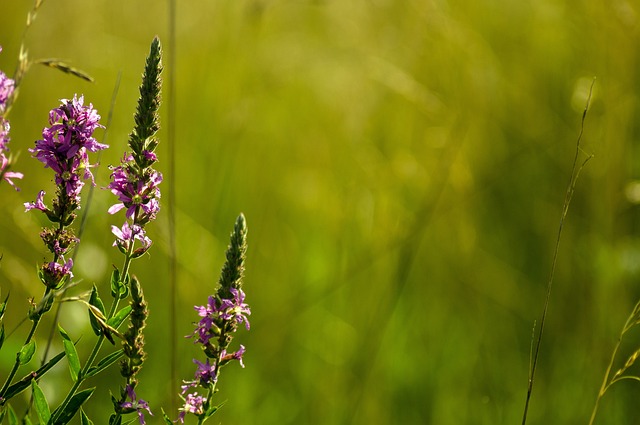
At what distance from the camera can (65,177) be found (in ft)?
4.58

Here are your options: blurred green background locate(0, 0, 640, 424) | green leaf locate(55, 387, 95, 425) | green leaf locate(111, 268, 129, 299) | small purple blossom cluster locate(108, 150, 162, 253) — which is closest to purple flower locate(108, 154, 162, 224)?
small purple blossom cluster locate(108, 150, 162, 253)

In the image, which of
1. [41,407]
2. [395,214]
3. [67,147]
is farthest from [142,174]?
[395,214]

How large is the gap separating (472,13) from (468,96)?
0.76 meters

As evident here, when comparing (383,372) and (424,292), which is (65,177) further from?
(424,292)

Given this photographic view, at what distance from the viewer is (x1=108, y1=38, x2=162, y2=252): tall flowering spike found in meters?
1.41

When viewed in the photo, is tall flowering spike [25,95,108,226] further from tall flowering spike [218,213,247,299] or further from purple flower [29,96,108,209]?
tall flowering spike [218,213,247,299]

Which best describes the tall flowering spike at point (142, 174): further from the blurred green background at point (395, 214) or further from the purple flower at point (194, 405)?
the blurred green background at point (395, 214)

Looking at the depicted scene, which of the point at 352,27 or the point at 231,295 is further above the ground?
the point at 352,27

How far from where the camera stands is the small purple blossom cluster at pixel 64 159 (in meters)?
1.39

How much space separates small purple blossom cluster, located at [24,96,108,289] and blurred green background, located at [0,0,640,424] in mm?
1087

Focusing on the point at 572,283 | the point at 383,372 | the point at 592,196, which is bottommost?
the point at 383,372

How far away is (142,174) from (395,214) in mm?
2603

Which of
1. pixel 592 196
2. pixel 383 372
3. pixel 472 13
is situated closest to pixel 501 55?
pixel 472 13

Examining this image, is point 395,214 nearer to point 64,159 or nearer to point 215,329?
point 215,329
